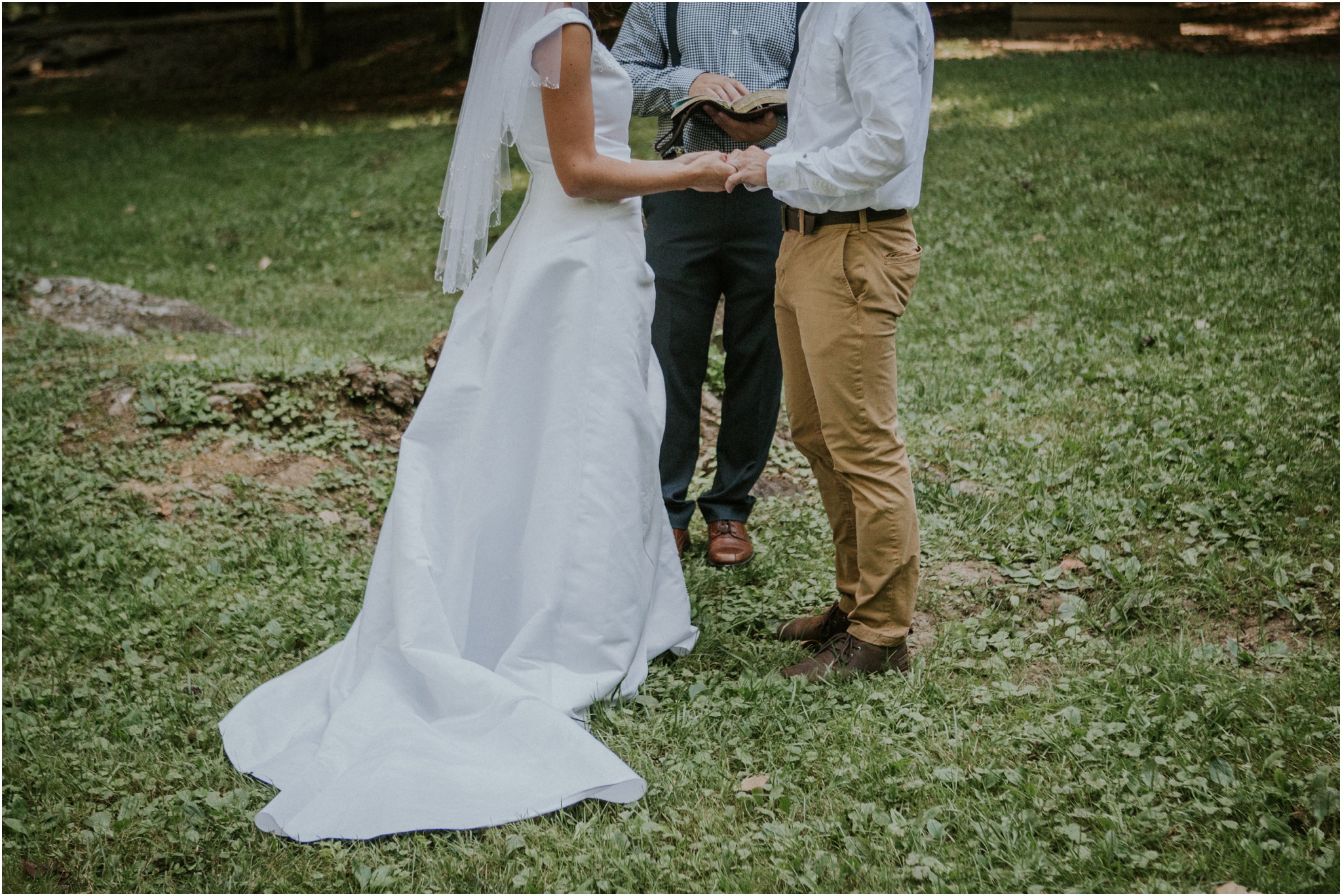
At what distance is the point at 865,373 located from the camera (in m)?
2.87

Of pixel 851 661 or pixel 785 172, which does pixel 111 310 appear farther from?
pixel 851 661

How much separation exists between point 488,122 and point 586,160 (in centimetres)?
32

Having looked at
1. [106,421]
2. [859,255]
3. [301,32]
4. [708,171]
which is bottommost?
[106,421]

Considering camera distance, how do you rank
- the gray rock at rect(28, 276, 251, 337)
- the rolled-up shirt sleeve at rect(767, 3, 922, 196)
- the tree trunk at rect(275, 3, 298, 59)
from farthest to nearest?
the tree trunk at rect(275, 3, 298, 59) < the gray rock at rect(28, 276, 251, 337) < the rolled-up shirt sleeve at rect(767, 3, 922, 196)

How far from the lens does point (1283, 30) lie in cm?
1260

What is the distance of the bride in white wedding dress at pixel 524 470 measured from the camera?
293 cm

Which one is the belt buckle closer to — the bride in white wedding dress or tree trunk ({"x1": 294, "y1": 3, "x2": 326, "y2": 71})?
the bride in white wedding dress

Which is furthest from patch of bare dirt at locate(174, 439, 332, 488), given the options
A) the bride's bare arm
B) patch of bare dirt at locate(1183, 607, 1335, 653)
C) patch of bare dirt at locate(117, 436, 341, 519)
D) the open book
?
patch of bare dirt at locate(1183, 607, 1335, 653)

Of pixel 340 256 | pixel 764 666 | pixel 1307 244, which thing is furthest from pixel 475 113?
pixel 340 256

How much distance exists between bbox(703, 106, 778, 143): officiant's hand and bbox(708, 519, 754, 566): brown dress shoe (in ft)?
5.03

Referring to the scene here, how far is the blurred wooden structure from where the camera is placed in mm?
13367

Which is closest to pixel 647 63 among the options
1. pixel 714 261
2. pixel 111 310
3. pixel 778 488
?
pixel 714 261

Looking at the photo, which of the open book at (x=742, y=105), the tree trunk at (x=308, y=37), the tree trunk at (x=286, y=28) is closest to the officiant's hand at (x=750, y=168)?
the open book at (x=742, y=105)

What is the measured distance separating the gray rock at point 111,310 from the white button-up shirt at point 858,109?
5.67 meters
